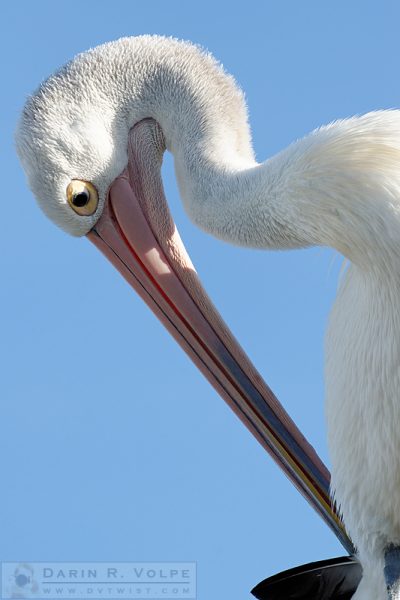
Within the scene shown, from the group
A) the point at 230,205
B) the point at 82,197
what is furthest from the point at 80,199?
the point at 230,205

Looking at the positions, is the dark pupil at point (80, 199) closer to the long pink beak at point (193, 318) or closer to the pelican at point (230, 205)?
the pelican at point (230, 205)

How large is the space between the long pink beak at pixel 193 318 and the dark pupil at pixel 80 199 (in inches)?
5.9

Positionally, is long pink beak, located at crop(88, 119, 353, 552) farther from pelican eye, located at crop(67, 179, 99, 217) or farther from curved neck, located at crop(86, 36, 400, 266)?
curved neck, located at crop(86, 36, 400, 266)

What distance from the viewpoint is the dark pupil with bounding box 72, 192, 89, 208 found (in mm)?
Result: 4891

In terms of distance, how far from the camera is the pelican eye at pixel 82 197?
4.84m

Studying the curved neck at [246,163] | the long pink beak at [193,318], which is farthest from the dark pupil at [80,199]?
the curved neck at [246,163]

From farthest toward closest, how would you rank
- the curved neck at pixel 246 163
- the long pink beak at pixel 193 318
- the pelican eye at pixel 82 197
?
the long pink beak at pixel 193 318, the pelican eye at pixel 82 197, the curved neck at pixel 246 163

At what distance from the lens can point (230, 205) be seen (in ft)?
14.1

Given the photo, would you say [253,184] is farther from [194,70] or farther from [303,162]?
[194,70]

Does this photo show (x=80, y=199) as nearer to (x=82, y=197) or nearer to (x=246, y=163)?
(x=82, y=197)

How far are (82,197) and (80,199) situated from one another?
13mm

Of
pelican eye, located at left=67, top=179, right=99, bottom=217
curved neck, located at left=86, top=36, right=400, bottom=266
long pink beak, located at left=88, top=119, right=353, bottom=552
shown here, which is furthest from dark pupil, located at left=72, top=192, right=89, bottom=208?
curved neck, located at left=86, top=36, right=400, bottom=266

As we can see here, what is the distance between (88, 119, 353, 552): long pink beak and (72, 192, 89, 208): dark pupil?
0.49ft

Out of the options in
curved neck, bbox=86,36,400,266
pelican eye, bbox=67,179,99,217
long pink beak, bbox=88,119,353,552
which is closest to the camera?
curved neck, bbox=86,36,400,266
